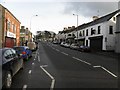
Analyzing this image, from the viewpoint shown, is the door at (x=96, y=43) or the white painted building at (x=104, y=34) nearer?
the white painted building at (x=104, y=34)

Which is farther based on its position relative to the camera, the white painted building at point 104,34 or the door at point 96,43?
the door at point 96,43

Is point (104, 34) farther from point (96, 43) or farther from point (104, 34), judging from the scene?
point (96, 43)

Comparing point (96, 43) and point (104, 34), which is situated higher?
point (104, 34)

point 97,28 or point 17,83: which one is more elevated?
point 97,28

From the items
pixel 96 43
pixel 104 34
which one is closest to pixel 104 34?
pixel 104 34

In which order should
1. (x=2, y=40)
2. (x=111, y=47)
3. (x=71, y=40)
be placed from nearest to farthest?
1. (x=2, y=40)
2. (x=111, y=47)
3. (x=71, y=40)

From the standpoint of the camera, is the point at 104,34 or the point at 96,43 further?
the point at 96,43

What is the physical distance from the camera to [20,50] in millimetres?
19078

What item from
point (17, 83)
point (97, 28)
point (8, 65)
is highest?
point (97, 28)

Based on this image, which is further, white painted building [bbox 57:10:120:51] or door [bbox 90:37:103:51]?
door [bbox 90:37:103:51]

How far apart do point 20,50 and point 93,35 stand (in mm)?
31488

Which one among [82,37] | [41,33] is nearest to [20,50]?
[82,37]

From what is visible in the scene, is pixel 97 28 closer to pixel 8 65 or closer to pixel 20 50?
pixel 20 50

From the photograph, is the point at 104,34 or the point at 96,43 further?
the point at 96,43
